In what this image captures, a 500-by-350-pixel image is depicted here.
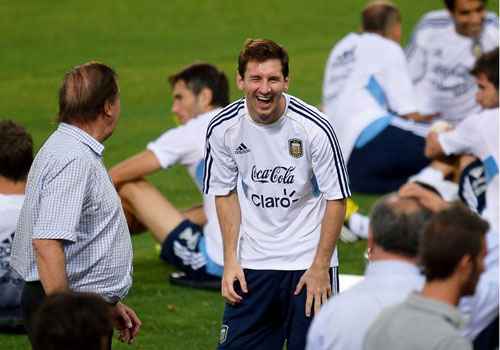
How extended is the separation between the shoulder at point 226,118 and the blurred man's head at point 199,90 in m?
2.55

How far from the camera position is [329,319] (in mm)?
4348

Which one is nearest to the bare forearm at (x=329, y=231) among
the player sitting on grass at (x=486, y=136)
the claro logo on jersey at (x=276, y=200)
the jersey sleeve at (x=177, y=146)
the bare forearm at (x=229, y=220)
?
the claro logo on jersey at (x=276, y=200)

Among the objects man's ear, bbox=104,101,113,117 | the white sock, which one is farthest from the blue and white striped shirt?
the white sock

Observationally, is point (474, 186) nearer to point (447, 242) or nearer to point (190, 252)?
point (190, 252)

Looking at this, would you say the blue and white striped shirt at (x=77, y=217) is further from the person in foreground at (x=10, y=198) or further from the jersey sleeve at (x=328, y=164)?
the person in foreground at (x=10, y=198)

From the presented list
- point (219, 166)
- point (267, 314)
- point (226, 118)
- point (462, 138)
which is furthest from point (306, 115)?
point (462, 138)

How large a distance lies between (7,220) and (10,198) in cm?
13

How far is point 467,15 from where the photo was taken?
11.1 m

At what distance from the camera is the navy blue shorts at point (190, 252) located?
8.72 metres

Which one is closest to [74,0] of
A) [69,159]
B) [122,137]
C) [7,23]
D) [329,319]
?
[7,23]

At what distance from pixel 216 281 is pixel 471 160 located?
177cm

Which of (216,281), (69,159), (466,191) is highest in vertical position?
(69,159)

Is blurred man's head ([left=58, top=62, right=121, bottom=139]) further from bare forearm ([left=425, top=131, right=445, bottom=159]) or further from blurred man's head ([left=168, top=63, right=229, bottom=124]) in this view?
bare forearm ([left=425, top=131, right=445, bottom=159])

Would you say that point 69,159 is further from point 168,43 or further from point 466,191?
point 168,43
